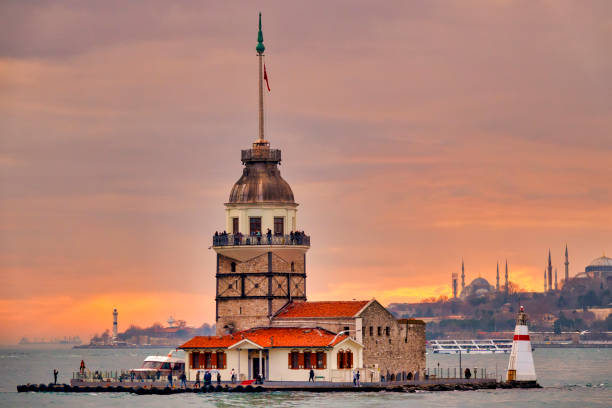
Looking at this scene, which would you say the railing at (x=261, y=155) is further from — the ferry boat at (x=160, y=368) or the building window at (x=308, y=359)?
the building window at (x=308, y=359)

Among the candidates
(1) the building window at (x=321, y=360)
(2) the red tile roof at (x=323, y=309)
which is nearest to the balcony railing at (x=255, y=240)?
(2) the red tile roof at (x=323, y=309)

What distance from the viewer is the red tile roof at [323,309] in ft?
281

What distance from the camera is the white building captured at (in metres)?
82.8

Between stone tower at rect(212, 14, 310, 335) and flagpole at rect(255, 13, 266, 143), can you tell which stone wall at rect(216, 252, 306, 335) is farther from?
flagpole at rect(255, 13, 266, 143)

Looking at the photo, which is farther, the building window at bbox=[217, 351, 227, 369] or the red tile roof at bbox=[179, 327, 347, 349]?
the building window at bbox=[217, 351, 227, 369]

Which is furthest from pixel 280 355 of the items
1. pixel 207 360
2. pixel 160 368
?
pixel 160 368

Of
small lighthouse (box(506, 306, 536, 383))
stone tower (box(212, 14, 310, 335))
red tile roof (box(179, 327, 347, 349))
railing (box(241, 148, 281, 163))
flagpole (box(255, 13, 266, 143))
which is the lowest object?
small lighthouse (box(506, 306, 536, 383))

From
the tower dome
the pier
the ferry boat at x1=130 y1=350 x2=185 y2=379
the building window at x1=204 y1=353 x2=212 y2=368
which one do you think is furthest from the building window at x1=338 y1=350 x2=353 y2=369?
the tower dome

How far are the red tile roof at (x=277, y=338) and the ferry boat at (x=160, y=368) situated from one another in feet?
11.6

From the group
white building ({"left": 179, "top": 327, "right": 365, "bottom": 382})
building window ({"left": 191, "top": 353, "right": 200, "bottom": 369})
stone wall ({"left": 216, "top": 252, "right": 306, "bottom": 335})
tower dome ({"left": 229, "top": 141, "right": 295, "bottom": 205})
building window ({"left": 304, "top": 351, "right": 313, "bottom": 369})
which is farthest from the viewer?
tower dome ({"left": 229, "top": 141, "right": 295, "bottom": 205})

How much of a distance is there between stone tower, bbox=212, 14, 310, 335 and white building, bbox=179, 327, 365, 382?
9.37 feet

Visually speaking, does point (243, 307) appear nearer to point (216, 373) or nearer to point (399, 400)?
point (216, 373)

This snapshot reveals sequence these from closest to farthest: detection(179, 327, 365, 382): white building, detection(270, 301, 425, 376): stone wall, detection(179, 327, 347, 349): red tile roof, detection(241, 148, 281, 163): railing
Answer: detection(179, 327, 365, 382): white building, detection(179, 327, 347, 349): red tile roof, detection(270, 301, 425, 376): stone wall, detection(241, 148, 281, 163): railing

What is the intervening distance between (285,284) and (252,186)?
6327 mm
